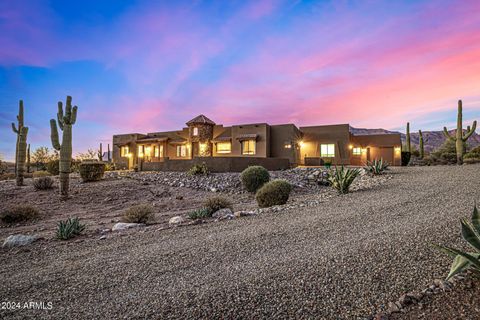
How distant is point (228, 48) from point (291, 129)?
1146 cm

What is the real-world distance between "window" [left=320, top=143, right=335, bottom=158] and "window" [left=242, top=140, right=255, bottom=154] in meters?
7.92

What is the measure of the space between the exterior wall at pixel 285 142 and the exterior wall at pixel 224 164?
386cm

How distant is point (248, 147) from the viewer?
987 inches

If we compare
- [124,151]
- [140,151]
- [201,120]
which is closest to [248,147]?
[201,120]

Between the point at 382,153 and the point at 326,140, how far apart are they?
690 cm

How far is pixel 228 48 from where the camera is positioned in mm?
15570

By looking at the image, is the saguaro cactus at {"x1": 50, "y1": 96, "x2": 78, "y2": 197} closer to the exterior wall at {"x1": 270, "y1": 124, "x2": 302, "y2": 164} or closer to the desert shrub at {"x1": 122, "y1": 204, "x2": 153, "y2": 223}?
the desert shrub at {"x1": 122, "y1": 204, "x2": 153, "y2": 223}

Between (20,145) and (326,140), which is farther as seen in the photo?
(326,140)

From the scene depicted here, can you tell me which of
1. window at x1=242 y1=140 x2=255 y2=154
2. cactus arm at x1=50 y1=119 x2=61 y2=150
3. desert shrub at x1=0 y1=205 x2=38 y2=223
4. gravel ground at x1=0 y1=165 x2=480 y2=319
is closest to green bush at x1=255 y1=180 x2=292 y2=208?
gravel ground at x1=0 y1=165 x2=480 y2=319

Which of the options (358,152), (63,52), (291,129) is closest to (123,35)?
(63,52)

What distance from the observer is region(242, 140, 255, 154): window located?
81.0 ft

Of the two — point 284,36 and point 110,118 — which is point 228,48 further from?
point 110,118

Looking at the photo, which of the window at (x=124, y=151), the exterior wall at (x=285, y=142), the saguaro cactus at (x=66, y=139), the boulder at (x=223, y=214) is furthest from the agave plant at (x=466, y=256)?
the window at (x=124, y=151)

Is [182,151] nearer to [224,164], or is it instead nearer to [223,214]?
[224,164]
